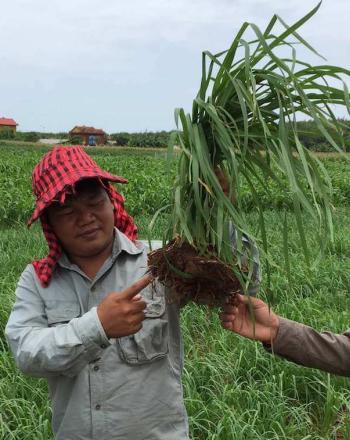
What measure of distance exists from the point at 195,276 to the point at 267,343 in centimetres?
46

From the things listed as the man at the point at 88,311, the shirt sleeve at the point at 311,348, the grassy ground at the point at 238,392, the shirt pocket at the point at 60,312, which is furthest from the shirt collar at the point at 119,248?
the grassy ground at the point at 238,392

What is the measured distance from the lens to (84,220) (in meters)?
1.55

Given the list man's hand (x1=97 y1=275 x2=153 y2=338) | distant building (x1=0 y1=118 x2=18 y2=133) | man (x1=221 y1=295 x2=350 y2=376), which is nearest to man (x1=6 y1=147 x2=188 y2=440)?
man's hand (x1=97 y1=275 x2=153 y2=338)

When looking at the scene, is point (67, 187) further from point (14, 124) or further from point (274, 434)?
point (14, 124)

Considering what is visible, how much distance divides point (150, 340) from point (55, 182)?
0.53 m

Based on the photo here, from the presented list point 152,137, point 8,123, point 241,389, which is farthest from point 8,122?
point 241,389

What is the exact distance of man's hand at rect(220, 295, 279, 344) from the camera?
1.47 meters

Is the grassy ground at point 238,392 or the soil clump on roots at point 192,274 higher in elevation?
the soil clump on roots at point 192,274

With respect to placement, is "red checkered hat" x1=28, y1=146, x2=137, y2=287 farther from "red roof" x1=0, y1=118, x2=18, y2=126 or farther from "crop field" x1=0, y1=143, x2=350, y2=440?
"red roof" x1=0, y1=118, x2=18, y2=126

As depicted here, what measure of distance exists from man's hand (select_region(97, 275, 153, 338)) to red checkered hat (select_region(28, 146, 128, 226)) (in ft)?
1.03

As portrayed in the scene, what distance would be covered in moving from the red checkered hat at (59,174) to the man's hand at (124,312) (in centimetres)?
31

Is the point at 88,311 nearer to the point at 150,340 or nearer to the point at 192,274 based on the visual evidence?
the point at 150,340

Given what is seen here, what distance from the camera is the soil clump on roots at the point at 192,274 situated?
130cm

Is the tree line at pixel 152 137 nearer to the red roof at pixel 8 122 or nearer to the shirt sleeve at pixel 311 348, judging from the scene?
the shirt sleeve at pixel 311 348
